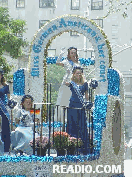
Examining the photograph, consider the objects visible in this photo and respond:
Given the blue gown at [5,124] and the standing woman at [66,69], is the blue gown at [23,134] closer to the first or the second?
the blue gown at [5,124]

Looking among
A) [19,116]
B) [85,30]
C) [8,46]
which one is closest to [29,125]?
[19,116]

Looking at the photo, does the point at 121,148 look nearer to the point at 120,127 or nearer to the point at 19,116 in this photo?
the point at 120,127

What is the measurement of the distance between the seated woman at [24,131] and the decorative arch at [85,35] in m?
2.79

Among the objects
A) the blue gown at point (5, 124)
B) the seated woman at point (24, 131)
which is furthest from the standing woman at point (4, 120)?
the seated woman at point (24, 131)

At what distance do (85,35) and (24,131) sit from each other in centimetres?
364

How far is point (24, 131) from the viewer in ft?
39.1

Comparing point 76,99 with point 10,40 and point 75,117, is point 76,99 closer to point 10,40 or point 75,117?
point 75,117

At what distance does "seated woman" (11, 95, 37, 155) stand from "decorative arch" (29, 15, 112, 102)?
279 cm

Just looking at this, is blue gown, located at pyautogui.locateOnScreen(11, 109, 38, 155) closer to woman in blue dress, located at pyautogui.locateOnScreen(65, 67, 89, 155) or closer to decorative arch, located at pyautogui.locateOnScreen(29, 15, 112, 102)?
woman in blue dress, located at pyautogui.locateOnScreen(65, 67, 89, 155)

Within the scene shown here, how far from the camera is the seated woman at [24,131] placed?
11.7 m

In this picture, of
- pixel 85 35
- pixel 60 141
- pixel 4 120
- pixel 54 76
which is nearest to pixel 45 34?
pixel 85 35

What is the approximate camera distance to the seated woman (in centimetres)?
1172

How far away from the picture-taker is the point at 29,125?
1216 cm

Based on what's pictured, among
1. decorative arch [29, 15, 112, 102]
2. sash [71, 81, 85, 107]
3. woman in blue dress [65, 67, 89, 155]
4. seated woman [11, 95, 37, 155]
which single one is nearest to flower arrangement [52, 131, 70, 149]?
seated woman [11, 95, 37, 155]
